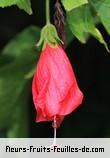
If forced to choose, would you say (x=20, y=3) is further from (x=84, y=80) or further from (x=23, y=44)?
(x=84, y=80)

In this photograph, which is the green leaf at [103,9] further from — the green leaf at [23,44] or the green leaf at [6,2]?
the green leaf at [23,44]

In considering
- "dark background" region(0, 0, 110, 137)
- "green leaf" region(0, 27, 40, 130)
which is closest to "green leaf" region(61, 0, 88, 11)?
"green leaf" region(0, 27, 40, 130)

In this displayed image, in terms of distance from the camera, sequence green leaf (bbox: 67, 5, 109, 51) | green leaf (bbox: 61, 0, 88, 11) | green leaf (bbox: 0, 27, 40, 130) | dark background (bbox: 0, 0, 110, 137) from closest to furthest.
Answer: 1. green leaf (bbox: 61, 0, 88, 11)
2. green leaf (bbox: 67, 5, 109, 51)
3. green leaf (bbox: 0, 27, 40, 130)
4. dark background (bbox: 0, 0, 110, 137)

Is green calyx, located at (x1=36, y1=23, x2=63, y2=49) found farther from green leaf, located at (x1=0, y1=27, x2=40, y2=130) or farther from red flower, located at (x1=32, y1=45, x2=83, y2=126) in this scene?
green leaf, located at (x1=0, y1=27, x2=40, y2=130)

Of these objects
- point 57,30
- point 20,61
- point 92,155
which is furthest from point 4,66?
point 57,30

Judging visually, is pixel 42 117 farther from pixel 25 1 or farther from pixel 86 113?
pixel 86 113

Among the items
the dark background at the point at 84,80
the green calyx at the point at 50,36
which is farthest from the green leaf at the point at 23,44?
the green calyx at the point at 50,36
